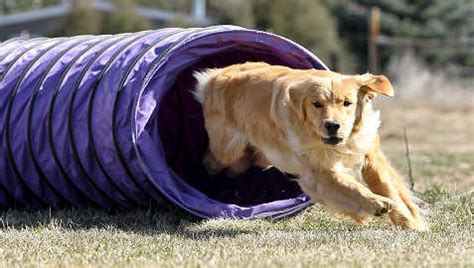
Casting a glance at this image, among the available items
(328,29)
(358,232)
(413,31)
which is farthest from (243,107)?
(413,31)

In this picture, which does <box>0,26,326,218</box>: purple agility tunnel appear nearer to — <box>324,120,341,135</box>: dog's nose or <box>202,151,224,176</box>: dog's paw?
<box>202,151,224,176</box>: dog's paw

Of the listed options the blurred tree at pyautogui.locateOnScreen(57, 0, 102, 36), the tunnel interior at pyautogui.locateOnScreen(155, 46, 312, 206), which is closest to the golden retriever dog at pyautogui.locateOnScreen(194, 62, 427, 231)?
the tunnel interior at pyautogui.locateOnScreen(155, 46, 312, 206)

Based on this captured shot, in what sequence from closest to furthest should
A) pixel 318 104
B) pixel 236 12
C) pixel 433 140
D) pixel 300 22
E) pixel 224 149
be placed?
pixel 318 104 < pixel 224 149 < pixel 433 140 < pixel 300 22 < pixel 236 12

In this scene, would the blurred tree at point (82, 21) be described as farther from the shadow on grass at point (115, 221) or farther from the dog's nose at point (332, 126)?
the dog's nose at point (332, 126)

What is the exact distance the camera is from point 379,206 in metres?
5.66

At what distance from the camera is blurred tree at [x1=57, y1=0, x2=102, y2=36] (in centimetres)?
2569

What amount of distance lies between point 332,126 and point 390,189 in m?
0.81

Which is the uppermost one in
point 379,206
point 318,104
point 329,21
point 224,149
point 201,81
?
point 318,104

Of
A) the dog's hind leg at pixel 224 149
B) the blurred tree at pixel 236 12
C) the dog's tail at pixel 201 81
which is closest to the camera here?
the dog's hind leg at pixel 224 149

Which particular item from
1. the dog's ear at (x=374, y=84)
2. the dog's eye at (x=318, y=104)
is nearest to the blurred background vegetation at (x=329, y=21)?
the dog's ear at (x=374, y=84)

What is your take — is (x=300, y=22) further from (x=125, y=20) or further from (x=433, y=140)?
(x=433, y=140)

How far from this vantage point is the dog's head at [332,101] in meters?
5.74

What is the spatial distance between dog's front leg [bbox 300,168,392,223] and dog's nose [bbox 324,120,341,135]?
1.09 feet

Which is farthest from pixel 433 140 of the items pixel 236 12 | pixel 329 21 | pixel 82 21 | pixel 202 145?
pixel 82 21
